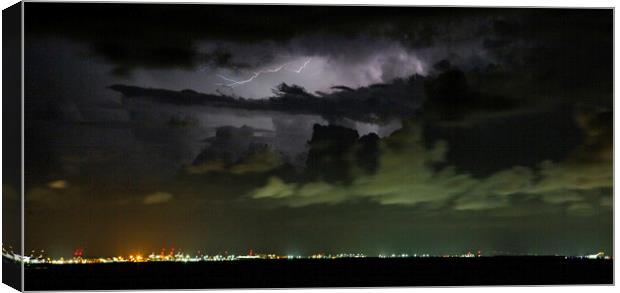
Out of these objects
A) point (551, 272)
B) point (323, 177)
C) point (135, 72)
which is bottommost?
point (551, 272)

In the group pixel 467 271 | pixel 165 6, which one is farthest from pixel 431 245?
pixel 165 6

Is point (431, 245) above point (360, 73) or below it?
below

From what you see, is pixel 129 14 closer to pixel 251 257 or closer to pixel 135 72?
pixel 135 72

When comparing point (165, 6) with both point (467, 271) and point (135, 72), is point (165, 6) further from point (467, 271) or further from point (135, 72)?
point (467, 271)

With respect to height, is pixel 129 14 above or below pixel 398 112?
above

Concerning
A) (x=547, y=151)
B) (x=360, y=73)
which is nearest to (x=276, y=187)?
(x=360, y=73)
